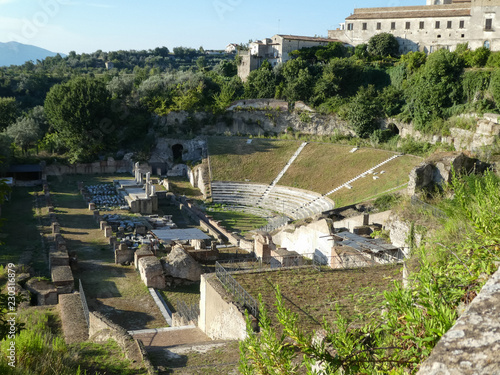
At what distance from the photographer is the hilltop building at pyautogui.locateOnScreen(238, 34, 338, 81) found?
51.2 m

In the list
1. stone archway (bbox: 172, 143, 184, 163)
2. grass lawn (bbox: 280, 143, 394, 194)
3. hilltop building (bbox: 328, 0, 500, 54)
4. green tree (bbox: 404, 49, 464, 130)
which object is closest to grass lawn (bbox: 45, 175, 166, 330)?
grass lawn (bbox: 280, 143, 394, 194)

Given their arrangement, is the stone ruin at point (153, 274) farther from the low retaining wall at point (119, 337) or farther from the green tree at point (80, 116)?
the green tree at point (80, 116)

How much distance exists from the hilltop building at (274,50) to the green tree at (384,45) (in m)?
5.02

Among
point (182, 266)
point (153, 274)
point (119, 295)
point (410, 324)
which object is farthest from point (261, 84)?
point (410, 324)

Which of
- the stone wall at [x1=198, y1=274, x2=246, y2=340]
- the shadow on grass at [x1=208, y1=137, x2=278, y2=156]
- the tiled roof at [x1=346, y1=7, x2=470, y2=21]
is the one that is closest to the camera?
the stone wall at [x1=198, y1=274, x2=246, y2=340]

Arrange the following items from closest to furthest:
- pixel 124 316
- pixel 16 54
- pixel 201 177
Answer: pixel 124 316, pixel 201 177, pixel 16 54

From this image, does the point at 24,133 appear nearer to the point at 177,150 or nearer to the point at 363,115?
the point at 177,150

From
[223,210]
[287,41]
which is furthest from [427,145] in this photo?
[287,41]

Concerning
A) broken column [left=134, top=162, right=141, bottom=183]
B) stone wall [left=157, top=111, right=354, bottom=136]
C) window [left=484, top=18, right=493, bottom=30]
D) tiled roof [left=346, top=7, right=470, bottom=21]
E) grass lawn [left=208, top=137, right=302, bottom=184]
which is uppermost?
tiled roof [left=346, top=7, right=470, bottom=21]

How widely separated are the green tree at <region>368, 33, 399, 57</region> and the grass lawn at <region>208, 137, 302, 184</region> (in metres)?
16.4

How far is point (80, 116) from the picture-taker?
41188mm

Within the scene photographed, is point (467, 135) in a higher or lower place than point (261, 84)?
lower

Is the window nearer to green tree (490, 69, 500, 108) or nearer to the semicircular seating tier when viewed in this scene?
green tree (490, 69, 500, 108)

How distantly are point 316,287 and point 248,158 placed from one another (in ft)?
89.1
